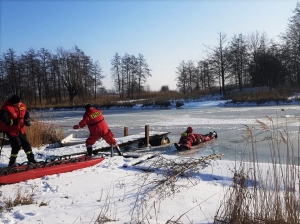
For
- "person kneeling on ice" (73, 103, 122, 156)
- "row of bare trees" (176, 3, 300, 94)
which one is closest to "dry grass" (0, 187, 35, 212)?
"person kneeling on ice" (73, 103, 122, 156)

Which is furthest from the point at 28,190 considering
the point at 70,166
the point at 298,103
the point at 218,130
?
the point at 298,103

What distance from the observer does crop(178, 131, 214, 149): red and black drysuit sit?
9502mm

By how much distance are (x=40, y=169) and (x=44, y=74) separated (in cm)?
4436

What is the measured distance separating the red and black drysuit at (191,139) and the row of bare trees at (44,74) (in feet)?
117

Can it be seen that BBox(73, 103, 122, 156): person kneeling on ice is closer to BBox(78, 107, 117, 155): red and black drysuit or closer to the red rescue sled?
BBox(78, 107, 117, 155): red and black drysuit

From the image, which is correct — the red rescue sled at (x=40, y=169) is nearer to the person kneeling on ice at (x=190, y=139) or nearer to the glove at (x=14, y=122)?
the glove at (x=14, y=122)

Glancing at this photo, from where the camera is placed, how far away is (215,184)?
5305mm

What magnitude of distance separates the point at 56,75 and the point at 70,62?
3.83 m

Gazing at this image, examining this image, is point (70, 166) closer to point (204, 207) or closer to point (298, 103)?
point (204, 207)

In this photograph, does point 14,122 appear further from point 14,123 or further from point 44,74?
point 44,74

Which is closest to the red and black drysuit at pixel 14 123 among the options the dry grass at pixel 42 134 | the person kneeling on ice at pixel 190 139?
the dry grass at pixel 42 134

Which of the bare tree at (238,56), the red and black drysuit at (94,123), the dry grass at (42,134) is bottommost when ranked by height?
the dry grass at (42,134)

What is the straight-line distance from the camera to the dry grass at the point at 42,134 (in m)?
9.95

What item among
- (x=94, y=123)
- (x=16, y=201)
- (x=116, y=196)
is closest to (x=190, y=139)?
(x=94, y=123)
